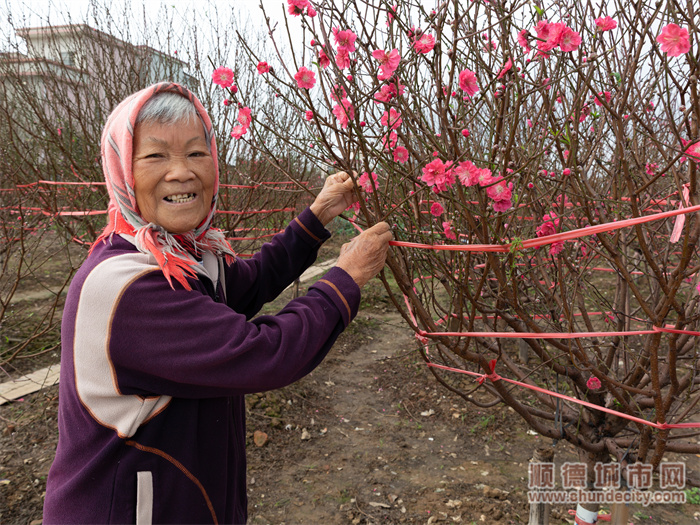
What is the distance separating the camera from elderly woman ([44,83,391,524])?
1217 mm

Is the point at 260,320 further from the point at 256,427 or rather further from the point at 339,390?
the point at 339,390

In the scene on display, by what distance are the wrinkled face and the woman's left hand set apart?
0.47 metres

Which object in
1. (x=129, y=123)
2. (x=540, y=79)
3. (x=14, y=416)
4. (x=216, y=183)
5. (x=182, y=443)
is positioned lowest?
(x=14, y=416)

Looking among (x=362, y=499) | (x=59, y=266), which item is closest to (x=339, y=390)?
(x=362, y=499)

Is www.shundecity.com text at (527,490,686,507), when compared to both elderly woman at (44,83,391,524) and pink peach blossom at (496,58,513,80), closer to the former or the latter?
elderly woman at (44,83,391,524)

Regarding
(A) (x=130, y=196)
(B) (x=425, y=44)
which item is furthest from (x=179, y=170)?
(B) (x=425, y=44)

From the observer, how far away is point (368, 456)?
3633mm

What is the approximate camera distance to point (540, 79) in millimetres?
1852

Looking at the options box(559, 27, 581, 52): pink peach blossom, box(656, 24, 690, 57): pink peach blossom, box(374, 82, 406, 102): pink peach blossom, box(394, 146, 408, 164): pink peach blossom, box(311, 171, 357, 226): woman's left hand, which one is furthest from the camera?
box(311, 171, 357, 226): woman's left hand

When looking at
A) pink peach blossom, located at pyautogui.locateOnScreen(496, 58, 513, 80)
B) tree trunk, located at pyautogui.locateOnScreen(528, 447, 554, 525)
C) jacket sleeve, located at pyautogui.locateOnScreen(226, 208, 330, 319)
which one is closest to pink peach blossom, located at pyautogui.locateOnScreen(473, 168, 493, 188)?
pink peach blossom, located at pyautogui.locateOnScreen(496, 58, 513, 80)

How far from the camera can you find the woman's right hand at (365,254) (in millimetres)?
1422

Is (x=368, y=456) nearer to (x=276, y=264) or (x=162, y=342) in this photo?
(x=276, y=264)

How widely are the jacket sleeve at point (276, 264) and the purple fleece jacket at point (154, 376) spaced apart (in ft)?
1.40

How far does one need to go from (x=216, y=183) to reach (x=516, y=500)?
2.67 metres
